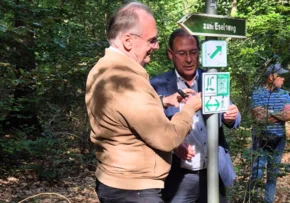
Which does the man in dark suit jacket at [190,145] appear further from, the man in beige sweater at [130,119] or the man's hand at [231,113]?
the man in beige sweater at [130,119]

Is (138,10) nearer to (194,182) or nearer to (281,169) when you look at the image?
(194,182)

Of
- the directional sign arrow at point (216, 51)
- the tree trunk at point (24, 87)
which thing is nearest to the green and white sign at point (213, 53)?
the directional sign arrow at point (216, 51)

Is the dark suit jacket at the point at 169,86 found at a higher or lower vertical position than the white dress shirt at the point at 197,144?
higher

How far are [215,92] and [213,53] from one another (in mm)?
216

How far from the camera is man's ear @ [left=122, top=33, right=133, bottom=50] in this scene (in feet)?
6.43

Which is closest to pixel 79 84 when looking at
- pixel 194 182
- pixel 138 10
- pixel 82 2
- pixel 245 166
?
pixel 82 2

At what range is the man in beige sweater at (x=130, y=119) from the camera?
6.01 ft

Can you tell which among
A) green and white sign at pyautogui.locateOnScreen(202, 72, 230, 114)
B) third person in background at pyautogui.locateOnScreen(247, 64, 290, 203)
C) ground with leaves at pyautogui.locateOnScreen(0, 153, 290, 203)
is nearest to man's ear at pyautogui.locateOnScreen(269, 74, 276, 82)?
third person in background at pyautogui.locateOnScreen(247, 64, 290, 203)

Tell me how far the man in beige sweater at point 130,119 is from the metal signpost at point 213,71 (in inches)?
6.8

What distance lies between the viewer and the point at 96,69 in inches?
80.2

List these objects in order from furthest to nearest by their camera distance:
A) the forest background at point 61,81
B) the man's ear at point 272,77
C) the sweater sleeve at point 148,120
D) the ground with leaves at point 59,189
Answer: the ground with leaves at point 59,189, the forest background at point 61,81, the man's ear at point 272,77, the sweater sleeve at point 148,120

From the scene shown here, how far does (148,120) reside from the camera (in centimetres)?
181

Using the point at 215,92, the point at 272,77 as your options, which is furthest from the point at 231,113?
the point at 272,77

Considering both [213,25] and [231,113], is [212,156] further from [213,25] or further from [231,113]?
[213,25]
